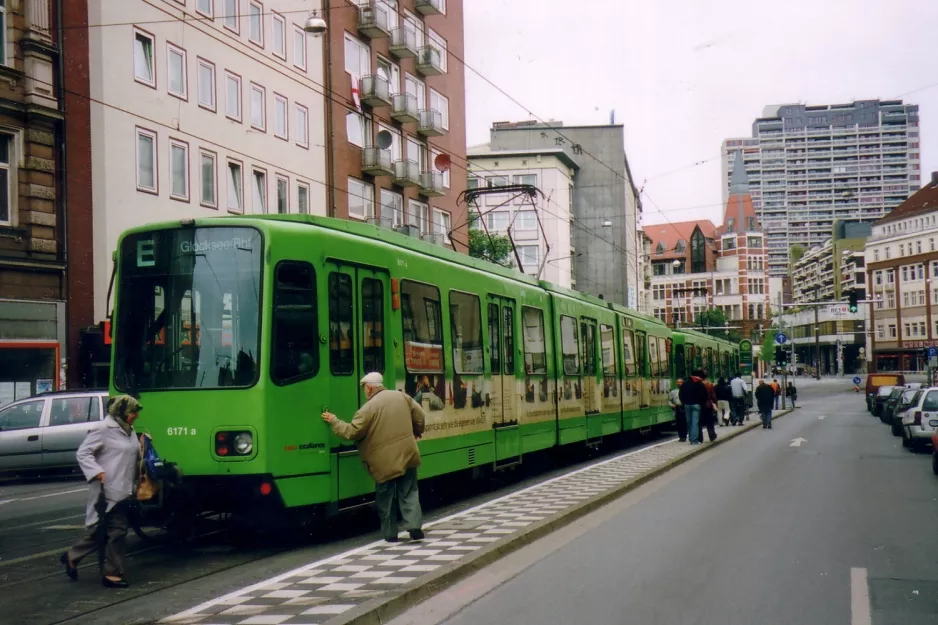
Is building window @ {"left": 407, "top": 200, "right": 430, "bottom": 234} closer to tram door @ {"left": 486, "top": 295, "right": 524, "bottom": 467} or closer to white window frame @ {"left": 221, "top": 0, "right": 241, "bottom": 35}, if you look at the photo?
white window frame @ {"left": 221, "top": 0, "right": 241, "bottom": 35}

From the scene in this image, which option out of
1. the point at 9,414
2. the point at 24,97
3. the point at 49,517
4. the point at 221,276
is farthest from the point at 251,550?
the point at 24,97

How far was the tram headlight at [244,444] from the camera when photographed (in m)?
9.86

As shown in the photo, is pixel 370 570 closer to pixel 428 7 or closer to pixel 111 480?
pixel 111 480

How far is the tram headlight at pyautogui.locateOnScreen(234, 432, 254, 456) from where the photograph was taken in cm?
→ 986

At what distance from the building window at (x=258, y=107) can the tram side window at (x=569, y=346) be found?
53.9 feet

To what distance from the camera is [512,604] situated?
7.85 m

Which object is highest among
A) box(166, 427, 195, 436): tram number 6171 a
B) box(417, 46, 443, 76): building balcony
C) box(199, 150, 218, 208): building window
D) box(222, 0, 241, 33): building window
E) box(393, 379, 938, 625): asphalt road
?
box(417, 46, 443, 76): building balcony

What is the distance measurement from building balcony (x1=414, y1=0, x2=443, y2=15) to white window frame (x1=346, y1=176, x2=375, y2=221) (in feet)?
29.1

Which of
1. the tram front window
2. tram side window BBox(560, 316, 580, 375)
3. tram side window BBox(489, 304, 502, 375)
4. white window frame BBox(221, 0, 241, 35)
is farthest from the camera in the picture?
white window frame BBox(221, 0, 241, 35)

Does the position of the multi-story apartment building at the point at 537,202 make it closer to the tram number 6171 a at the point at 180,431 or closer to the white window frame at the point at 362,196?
the white window frame at the point at 362,196

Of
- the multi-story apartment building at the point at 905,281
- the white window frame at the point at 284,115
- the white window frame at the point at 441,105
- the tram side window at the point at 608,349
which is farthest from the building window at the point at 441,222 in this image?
the multi-story apartment building at the point at 905,281

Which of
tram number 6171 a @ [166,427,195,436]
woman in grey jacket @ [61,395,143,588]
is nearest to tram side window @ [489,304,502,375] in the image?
tram number 6171 a @ [166,427,195,436]

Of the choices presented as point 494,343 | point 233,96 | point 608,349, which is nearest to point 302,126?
point 233,96

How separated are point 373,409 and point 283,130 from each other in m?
26.8
